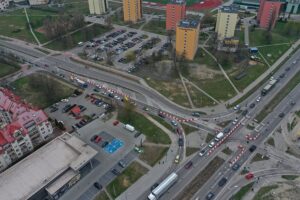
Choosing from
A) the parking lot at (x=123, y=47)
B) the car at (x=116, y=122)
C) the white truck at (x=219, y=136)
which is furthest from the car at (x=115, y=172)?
the parking lot at (x=123, y=47)

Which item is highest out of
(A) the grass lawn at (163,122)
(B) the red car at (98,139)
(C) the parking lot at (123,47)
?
(C) the parking lot at (123,47)

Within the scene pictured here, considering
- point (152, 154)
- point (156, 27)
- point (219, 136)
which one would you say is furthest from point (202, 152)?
point (156, 27)

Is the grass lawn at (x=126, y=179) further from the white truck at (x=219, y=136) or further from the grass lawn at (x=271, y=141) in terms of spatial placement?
the grass lawn at (x=271, y=141)

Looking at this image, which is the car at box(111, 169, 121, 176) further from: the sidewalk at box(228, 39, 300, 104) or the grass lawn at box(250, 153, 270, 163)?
the sidewalk at box(228, 39, 300, 104)

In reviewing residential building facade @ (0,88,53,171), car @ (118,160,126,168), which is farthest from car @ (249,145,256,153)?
residential building facade @ (0,88,53,171)

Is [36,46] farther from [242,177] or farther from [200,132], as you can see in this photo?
[242,177]

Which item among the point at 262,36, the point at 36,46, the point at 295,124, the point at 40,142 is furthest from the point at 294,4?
the point at 40,142
